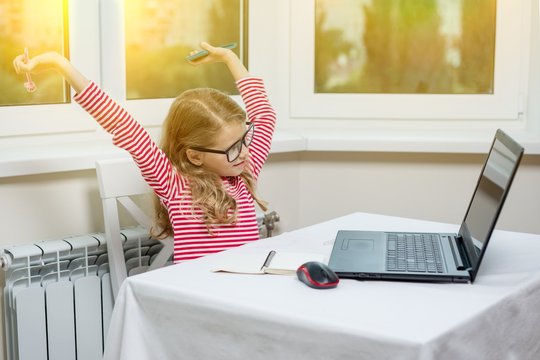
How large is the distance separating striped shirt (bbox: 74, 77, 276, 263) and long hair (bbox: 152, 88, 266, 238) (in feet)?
0.09

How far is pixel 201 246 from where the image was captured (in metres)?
2.07

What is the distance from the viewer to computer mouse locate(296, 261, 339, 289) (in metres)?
1.50

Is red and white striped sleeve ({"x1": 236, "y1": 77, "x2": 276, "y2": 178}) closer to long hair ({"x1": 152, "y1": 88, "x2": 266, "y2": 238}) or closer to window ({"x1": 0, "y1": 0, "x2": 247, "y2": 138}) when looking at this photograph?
long hair ({"x1": 152, "y1": 88, "x2": 266, "y2": 238})

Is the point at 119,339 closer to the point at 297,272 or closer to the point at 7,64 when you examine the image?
the point at 297,272

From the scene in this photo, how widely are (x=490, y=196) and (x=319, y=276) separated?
1.34 ft

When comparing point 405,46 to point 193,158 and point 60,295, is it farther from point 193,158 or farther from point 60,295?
point 60,295

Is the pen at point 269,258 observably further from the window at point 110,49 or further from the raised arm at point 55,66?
the window at point 110,49

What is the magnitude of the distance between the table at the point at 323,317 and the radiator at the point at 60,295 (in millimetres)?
628

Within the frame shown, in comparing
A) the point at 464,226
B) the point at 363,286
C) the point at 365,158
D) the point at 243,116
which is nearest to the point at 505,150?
the point at 464,226

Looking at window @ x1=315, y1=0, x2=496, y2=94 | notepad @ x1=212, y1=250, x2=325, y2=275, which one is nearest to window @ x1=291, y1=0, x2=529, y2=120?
window @ x1=315, y1=0, x2=496, y2=94

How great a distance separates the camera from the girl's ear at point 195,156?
208 centimetres

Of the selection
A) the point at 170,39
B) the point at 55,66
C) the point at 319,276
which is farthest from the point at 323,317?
the point at 170,39

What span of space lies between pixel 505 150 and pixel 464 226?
0.24m

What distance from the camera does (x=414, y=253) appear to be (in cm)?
170
